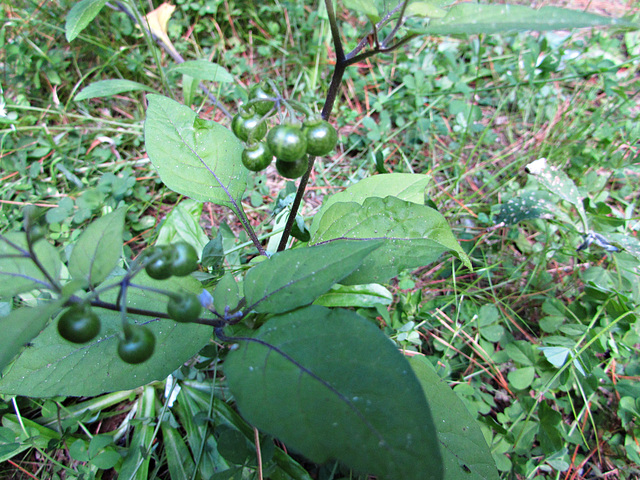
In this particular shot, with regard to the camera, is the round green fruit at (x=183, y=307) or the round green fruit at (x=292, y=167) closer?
the round green fruit at (x=183, y=307)

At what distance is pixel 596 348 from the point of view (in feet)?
7.30

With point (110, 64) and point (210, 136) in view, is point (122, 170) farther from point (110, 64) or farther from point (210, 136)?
point (210, 136)

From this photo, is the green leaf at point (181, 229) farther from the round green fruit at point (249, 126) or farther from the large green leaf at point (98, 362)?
the round green fruit at point (249, 126)

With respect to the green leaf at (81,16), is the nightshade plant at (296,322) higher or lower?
lower

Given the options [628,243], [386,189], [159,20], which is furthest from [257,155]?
[159,20]

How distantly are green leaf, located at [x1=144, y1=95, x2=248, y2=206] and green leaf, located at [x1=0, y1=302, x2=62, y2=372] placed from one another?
99cm

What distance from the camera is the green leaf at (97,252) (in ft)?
3.56

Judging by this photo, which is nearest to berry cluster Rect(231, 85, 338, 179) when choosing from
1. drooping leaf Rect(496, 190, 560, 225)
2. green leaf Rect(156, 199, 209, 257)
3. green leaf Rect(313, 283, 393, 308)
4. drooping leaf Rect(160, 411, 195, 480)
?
green leaf Rect(313, 283, 393, 308)

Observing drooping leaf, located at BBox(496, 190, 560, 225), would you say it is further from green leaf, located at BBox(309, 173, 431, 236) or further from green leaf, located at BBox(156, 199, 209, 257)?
green leaf, located at BBox(156, 199, 209, 257)

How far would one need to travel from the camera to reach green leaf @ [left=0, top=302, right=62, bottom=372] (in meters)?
0.91

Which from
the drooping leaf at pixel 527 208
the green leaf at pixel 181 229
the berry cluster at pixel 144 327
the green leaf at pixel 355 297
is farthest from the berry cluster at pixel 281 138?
the drooping leaf at pixel 527 208

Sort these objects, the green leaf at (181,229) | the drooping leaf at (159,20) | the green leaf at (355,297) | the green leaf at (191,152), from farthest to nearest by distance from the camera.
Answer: the drooping leaf at (159,20)
the green leaf at (181,229)
the green leaf at (355,297)
the green leaf at (191,152)

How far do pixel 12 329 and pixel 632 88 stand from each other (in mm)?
4647

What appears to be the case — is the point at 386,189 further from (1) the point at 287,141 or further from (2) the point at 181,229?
(2) the point at 181,229
